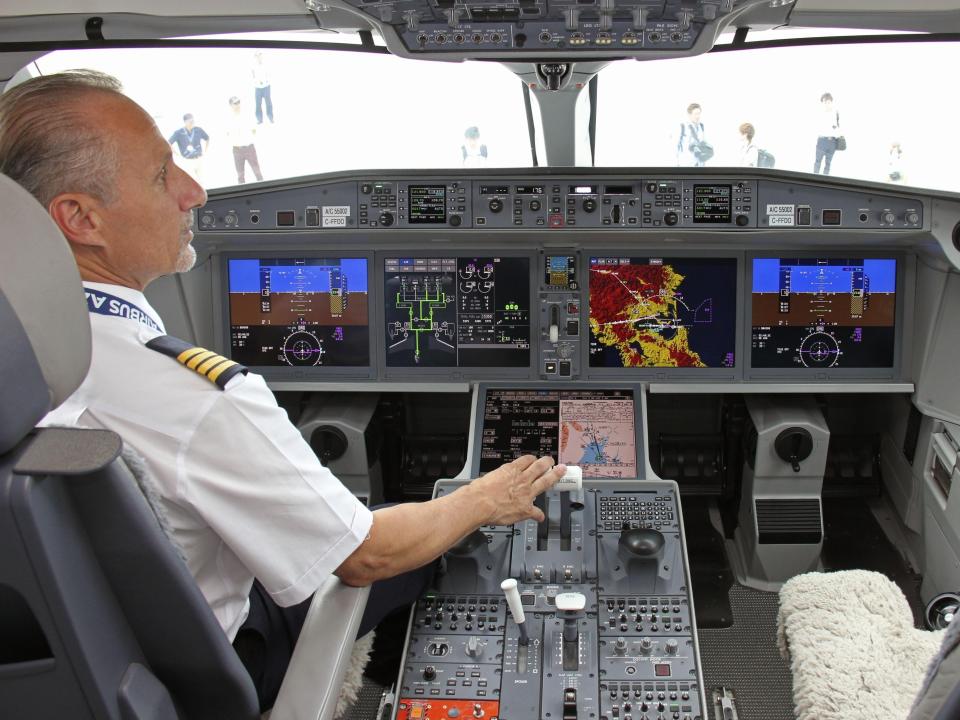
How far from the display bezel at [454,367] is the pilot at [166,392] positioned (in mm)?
1556

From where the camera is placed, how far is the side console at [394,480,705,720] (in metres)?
1.84

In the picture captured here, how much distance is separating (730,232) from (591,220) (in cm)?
44

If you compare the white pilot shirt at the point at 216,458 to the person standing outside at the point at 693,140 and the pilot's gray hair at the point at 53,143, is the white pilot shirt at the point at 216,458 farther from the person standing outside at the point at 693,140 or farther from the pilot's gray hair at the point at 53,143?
the person standing outside at the point at 693,140

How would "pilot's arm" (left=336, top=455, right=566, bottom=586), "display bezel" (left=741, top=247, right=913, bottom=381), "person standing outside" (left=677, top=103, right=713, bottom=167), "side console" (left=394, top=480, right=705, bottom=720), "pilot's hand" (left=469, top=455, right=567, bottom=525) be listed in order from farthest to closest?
"person standing outside" (left=677, top=103, right=713, bottom=167) < "display bezel" (left=741, top=247, right=913, bottom=381) < "pilot's hand" (left=469, top=455, right=567, bottom=525) < "side console" (left=394, top=480, right=705, bottom=720) < "pilot's arm" (left=336, top=455, right=566, bottom=586)

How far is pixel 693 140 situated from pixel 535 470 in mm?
Answer: 3318

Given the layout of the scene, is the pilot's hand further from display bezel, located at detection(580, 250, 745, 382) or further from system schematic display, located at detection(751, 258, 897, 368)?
system schematic display, located at detection(751, 258, 897, 368)

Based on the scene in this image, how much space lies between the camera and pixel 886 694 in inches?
67.4

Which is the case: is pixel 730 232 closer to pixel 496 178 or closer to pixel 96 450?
pixel 496 178

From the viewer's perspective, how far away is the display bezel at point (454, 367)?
10.1 feet

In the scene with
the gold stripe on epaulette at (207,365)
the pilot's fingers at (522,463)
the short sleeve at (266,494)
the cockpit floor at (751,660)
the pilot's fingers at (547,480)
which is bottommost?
the cockpit floor at (751,660)

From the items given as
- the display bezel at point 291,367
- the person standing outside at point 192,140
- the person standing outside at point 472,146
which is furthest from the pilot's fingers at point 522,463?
the person standing outside at point 192,140

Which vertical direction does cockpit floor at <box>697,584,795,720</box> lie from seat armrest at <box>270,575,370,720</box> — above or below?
below

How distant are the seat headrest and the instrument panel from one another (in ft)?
6.64

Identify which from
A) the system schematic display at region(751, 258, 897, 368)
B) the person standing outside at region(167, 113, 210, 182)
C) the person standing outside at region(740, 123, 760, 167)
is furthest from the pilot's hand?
the person standing outside at region(167, 113, 210, 182)
